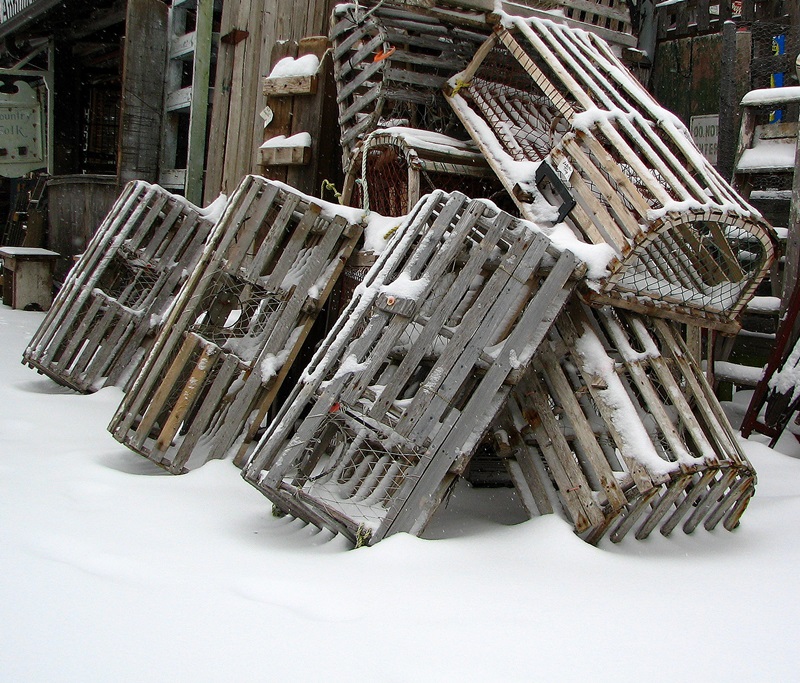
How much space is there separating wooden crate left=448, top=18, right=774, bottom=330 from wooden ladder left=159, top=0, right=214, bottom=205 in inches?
162

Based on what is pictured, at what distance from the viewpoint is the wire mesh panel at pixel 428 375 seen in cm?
292

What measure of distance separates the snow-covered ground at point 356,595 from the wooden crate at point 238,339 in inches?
17.2

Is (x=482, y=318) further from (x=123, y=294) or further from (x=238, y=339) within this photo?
(x=123, y=294)

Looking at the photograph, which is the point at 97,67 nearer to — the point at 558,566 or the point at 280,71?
the point at 280,71

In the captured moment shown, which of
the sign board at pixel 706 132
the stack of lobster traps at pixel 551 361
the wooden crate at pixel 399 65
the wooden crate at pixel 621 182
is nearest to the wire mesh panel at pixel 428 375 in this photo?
the stack of lobster traps at pixel 551 361

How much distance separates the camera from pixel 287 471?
9.67ft

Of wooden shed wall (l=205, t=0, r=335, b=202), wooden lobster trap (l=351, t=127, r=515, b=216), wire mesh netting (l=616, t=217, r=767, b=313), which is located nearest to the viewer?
wire mesh netting (l=616, t=217, r=767, b=313)

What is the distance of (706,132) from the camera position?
24.1ft

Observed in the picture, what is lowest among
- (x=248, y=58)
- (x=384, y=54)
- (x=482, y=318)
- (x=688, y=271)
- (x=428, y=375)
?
(x=428, y=375)

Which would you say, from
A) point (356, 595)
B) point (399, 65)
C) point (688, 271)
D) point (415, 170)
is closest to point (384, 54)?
point (399, 65)

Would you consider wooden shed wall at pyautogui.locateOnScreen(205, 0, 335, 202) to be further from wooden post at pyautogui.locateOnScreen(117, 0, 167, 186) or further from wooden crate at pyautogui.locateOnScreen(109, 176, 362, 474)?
wooden post at pyautogui.locateOnScreen(117, 0, 167, 186)

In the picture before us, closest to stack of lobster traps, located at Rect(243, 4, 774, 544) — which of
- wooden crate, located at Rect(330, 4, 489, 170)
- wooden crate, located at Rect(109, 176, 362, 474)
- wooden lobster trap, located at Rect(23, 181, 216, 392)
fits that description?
wooden crate, located at Rect(109, 176, 362, 474)

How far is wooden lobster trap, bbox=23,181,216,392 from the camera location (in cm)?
496

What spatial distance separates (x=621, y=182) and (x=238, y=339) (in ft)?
7.10
